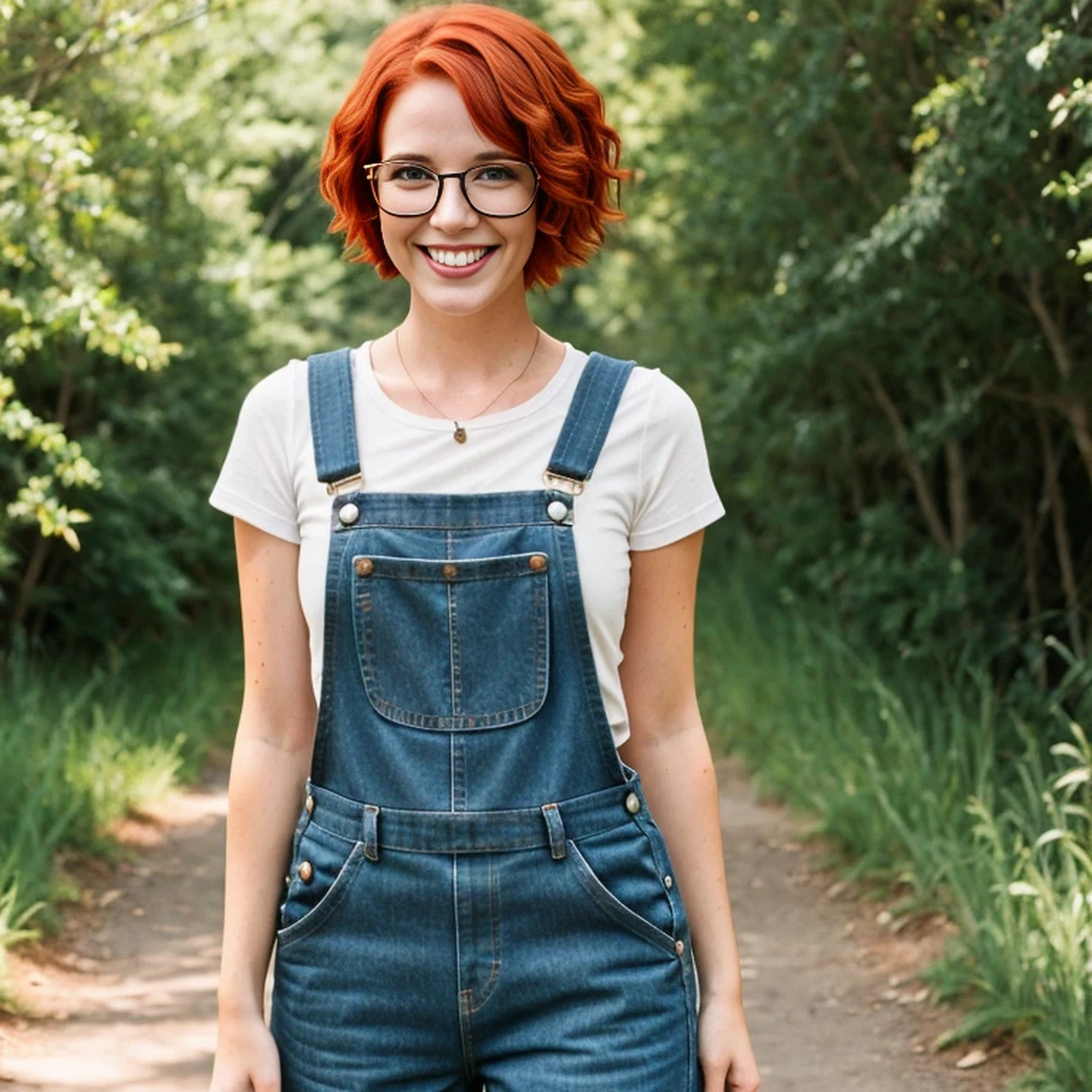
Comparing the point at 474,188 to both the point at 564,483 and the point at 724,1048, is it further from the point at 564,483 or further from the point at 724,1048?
the point at 724,1048

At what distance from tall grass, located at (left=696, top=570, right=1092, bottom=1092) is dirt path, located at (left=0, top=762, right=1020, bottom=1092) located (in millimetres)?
168

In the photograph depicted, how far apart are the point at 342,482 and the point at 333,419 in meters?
0.09

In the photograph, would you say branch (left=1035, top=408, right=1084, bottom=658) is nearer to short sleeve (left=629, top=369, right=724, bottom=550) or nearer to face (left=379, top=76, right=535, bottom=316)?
short sleeve (left=629, top=369, right=724, bottom=550)

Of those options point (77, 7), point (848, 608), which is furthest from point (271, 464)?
point (848, 608)

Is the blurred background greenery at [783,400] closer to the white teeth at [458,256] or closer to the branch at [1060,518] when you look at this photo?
the branch at [1060,518]

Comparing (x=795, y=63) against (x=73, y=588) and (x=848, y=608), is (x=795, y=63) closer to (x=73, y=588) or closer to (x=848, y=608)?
(x=848, y=608)

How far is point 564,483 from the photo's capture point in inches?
78.6

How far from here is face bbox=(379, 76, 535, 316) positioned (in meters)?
2.00

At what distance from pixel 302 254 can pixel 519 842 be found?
9.74 metres

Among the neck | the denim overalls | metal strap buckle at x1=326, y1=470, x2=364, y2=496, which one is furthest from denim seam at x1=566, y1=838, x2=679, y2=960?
the neck

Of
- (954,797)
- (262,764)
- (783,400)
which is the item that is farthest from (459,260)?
(783,400)

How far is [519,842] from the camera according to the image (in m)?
1.92

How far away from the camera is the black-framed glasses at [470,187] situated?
6.66 feet

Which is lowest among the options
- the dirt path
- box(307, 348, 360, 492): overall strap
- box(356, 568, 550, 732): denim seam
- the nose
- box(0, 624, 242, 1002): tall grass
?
the dirt path
